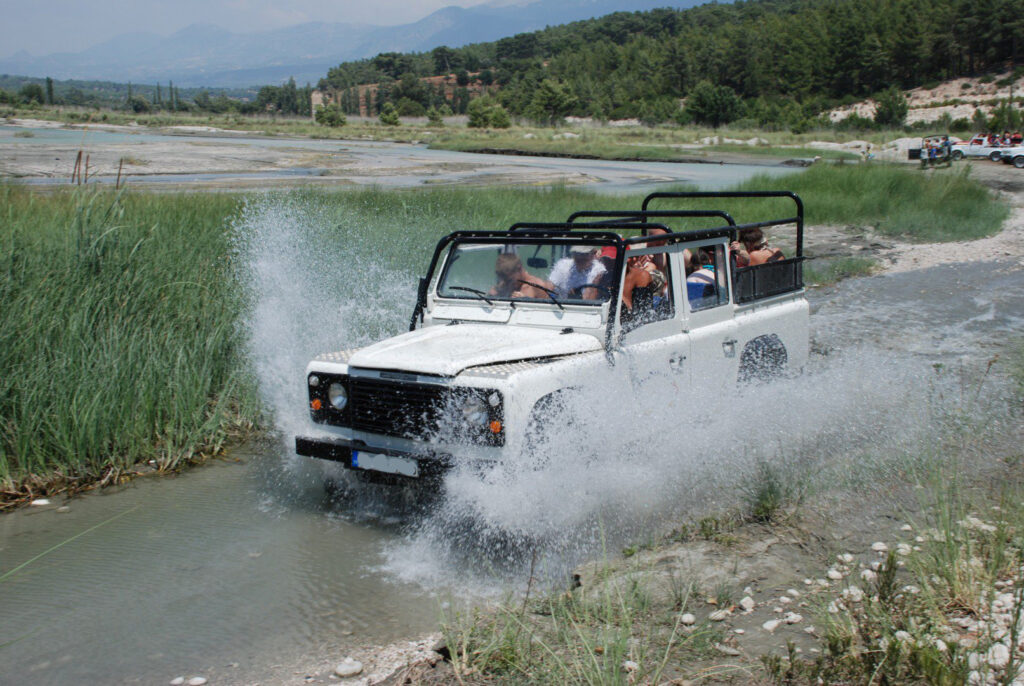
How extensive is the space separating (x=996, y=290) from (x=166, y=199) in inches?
479

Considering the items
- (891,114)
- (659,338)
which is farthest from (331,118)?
(659,338)

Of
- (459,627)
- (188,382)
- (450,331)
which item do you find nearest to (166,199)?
(188,382)

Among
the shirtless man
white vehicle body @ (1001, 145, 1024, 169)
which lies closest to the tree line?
white vehicle body @ (1001, 145, 1024, 169)

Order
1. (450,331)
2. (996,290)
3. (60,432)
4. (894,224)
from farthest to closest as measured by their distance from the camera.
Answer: (894,224) → (996,290) → (60,432) → (450,331)

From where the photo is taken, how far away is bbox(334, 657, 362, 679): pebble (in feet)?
12.7

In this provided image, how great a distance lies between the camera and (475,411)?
15.6 feet

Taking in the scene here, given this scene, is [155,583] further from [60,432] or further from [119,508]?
[60,432]

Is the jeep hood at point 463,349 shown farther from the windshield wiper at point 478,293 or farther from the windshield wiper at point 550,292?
the windshield wiper at point 478,293

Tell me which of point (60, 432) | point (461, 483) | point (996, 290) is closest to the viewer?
point (461, 483)

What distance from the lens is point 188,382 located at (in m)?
7.06

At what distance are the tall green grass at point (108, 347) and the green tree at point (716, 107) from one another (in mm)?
78106

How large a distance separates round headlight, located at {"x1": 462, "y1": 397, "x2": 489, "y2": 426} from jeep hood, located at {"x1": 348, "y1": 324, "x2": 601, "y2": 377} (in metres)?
0.19

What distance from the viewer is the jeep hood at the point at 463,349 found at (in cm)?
494

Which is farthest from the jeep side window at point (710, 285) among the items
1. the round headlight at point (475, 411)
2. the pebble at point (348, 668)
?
the pebble at point (348, 668)
